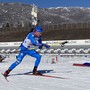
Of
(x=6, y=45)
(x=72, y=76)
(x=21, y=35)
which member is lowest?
(x=21, y=35)

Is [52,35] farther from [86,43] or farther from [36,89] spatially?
[36,89]

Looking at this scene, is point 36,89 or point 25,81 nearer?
point 36,89

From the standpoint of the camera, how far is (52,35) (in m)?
59.7

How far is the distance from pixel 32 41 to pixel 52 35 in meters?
47.5

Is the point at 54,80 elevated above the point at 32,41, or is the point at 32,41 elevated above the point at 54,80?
the point at 32,41

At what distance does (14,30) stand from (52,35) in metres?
11.0

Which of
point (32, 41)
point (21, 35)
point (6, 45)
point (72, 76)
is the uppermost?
point (32, 41)

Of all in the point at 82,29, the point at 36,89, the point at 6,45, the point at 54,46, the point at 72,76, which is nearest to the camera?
the point at 36,89

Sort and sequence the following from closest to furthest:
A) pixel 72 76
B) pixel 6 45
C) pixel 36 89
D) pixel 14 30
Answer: pixel 36 89, pixel 72 76, pixel 6 45, pixel 14 30

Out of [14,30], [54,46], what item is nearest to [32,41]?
[54,46]

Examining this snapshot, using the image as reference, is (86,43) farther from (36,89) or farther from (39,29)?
(36,89)

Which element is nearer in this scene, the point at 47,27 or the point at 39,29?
the point at 39,29

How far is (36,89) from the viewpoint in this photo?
361 inches

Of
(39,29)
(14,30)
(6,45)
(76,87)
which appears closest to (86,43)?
(6,45)
